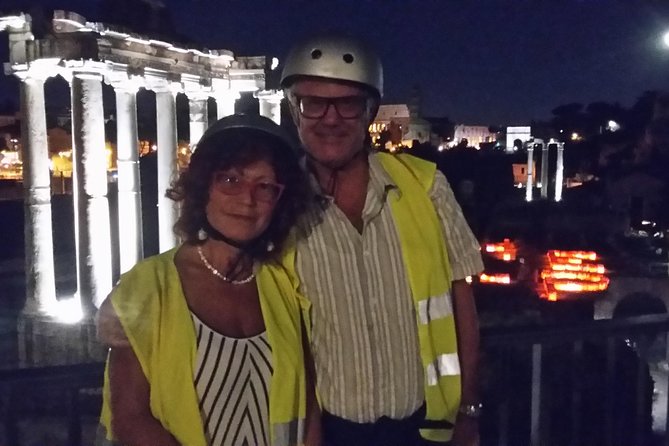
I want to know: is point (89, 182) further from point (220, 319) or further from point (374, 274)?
point (220, 319)

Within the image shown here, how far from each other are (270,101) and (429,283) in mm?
16202

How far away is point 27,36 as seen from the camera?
1288 centimetres

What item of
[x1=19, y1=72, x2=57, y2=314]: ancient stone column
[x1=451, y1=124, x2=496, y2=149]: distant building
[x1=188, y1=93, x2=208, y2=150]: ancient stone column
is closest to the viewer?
[x1=19, y1=72, x2=57, y2=314]: ancient stone column

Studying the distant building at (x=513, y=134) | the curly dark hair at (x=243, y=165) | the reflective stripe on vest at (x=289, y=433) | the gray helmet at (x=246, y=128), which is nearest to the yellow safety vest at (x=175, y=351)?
the reflective stripe on vest at (x=289, y=433)

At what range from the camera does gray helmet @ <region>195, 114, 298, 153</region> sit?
2584 mm

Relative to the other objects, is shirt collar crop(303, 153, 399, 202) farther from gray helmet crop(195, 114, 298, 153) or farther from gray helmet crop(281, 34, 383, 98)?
gray helmet crop(281, 34, 383, 98)

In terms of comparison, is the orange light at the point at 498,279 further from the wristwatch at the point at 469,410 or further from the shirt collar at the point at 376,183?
the shirt collar at the point at 376,183

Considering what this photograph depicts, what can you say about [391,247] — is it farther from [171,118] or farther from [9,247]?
[9,247]

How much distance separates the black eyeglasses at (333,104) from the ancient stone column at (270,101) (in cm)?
1554

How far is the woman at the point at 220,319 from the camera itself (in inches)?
94.2

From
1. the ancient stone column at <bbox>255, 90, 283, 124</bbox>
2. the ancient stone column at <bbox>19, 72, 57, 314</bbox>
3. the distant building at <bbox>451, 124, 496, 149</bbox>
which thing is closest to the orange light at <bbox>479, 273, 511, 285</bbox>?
the ancient stone column at <bbox>255, 90, 283, 124</bbox>

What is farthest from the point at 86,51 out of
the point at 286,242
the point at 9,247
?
the point at 9,247

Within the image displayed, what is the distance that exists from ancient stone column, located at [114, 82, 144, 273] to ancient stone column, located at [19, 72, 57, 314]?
2.46 metres

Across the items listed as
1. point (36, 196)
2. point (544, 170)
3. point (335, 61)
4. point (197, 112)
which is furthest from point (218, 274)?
point (544, 170)
